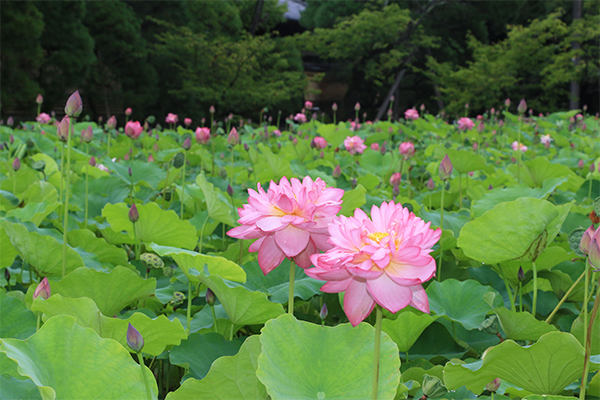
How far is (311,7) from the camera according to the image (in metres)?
13.0

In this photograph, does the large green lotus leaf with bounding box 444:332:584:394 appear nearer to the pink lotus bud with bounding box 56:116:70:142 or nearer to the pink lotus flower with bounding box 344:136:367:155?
the pink lotus bud with bounding box 56:116:70:142

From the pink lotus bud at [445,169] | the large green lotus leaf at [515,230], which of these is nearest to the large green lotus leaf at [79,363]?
the large green lotus leaf at [515,230]

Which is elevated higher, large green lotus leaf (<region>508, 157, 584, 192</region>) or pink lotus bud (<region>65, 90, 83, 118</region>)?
pink lotus bud (<region>65, 90, 83, 118</region>)

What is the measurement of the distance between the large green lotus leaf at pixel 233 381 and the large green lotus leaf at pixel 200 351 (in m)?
0.11

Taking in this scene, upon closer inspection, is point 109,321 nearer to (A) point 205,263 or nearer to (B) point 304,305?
(A) point 205,263

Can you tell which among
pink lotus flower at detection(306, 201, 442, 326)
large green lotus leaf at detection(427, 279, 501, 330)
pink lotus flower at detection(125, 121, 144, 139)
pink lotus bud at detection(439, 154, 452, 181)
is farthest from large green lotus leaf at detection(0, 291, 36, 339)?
pink lotus flower at detection(125, 121, 144, 139)

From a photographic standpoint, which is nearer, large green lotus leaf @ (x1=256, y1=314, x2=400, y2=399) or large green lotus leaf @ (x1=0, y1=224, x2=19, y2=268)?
large green lotus leaf @ (x1=256, y1=314, x2=400, y2=399)

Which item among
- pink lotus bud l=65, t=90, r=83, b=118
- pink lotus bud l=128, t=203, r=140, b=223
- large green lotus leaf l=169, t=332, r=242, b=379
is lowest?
large green lotus leaf l=169, t=332, r=242, b=379

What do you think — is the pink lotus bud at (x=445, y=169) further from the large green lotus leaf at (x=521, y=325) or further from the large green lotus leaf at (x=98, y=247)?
the large green lotus leaf at (x=98, y=247)

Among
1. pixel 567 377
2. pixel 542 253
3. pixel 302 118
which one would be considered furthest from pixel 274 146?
pixel 567 377

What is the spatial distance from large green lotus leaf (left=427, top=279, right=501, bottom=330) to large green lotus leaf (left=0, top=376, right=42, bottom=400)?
54 cm

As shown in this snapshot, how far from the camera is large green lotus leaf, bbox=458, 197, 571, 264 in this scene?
0.72 meters

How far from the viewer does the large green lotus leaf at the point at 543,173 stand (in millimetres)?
1359

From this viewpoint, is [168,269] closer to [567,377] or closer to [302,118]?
[567,377]
